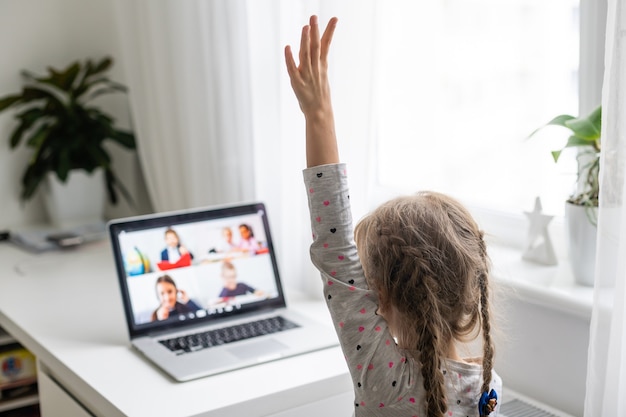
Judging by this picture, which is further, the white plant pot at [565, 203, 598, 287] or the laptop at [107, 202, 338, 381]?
the laptop at [107, 202, 338, 381]

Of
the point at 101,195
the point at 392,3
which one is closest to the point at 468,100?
the point at 392,3

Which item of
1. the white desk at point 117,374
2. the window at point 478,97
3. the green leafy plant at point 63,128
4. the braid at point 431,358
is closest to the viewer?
the braid at point 431,358

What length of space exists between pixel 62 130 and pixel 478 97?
122 cm

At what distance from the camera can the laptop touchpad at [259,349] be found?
4.54 ft

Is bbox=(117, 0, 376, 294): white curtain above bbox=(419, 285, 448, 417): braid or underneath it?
above

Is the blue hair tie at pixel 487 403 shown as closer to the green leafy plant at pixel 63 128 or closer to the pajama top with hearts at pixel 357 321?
the pajama top with hearts at pixel 357 321

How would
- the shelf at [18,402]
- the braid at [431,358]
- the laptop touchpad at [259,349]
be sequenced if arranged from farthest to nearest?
the shelf at [18,402] → the laptop touchpad at [259,349] → the braid at [431,358]

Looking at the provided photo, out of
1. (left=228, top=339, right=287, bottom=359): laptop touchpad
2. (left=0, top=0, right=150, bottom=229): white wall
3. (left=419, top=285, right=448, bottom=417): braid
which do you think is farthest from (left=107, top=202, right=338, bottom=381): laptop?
(left=0, top=0, right=150, bottom=229): white wall

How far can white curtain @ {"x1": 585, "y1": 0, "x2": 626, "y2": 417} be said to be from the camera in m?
1.05

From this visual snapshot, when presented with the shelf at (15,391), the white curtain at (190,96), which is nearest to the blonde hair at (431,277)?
the white curtain at (190,96)

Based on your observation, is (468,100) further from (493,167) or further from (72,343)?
(72,343)

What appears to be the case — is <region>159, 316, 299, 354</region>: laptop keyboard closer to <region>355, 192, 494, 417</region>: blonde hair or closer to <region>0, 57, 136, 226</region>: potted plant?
<region>355, 192, 494, 417</region>: blonde hair

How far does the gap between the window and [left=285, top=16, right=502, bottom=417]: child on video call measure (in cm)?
58

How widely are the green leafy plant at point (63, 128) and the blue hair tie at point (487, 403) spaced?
62.1 inches
